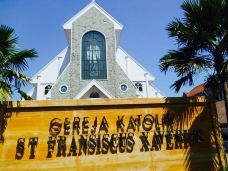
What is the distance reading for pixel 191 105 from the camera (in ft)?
31.0

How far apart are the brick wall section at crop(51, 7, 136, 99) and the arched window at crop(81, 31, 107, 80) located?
0.49 metres

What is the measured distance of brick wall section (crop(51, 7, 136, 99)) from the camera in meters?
29.3

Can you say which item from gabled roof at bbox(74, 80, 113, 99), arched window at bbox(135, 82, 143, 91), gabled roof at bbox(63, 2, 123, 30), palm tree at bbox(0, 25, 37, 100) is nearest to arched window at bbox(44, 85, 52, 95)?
gabled roof at bbox(74, 80, 113, 99)

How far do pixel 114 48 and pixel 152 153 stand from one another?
23839 mm

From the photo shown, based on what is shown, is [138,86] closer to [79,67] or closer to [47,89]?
[79,67]

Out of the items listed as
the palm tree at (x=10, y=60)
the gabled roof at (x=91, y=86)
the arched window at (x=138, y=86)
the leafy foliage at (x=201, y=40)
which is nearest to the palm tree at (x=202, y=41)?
the leafy foliage at (x=201, y=40)

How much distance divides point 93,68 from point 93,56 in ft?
4.86

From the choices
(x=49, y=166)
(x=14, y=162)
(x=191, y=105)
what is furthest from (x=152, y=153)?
(x=14, y=162)

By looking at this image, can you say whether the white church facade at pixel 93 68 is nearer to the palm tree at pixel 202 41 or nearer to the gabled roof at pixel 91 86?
the gabled roof at pixel 91 86

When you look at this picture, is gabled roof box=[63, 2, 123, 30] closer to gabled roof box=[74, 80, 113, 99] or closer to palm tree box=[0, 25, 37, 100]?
gabled roof box=[74, 80, 113, 99]

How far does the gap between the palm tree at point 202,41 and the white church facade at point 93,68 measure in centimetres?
1852

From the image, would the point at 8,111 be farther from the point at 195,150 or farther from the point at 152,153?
the point at 195,150

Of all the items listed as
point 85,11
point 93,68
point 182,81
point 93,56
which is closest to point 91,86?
point 93,68

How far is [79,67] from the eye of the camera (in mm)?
30219
